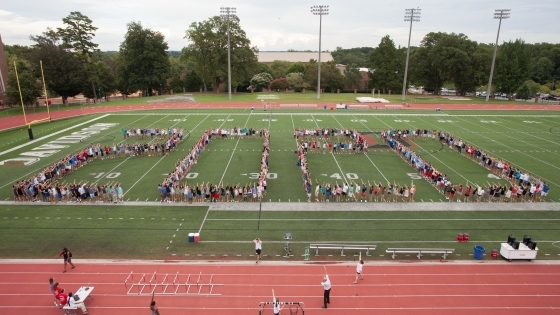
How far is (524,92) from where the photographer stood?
6994 centimetres

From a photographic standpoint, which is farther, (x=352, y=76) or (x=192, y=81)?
(x=192, y=81)

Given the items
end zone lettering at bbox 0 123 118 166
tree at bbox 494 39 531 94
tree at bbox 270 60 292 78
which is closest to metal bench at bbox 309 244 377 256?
end zone lettering at bbox 0 123 118 166

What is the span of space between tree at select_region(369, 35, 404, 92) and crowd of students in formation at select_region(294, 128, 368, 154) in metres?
49.9

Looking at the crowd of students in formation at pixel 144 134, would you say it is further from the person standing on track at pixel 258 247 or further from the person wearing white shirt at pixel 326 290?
the person wearing white shirt at pixel 326 290

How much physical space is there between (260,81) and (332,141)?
175ft

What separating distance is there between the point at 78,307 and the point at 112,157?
1881 cm

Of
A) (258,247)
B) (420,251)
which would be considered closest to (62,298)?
(258,247)

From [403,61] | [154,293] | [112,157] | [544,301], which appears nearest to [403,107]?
[403,61]

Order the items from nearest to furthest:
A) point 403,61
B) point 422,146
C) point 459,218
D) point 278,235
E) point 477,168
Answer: point 278,235 → point 459,218 → point 477,168 → point 422,146 → point 403,61

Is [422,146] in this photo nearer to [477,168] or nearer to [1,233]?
[477,168]

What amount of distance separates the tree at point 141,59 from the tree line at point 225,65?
187 millimetres

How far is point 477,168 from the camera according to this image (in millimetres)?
25781

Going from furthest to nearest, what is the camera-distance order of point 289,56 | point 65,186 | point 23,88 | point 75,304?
point 289,56, point 23,88, point 65,186, point 75,304

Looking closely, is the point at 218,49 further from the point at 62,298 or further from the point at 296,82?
the point at 62,298
